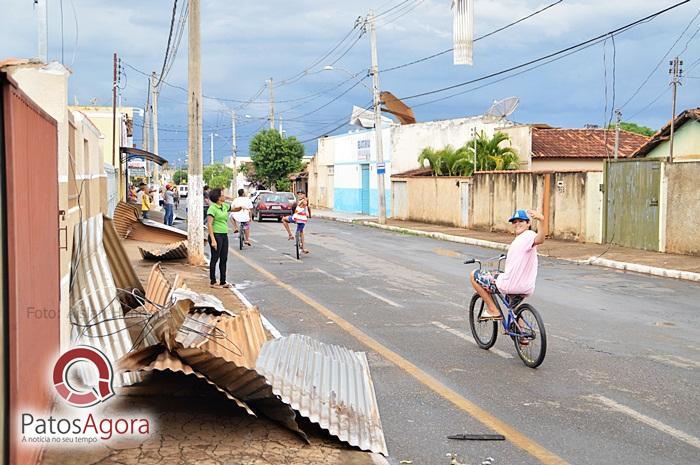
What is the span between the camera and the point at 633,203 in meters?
24.2

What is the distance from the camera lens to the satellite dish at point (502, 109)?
4488cm

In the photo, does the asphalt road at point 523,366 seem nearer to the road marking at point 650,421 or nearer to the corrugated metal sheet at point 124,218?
the road marking at point 650,421

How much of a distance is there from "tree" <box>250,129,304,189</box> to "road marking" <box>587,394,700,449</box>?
63.9 meters

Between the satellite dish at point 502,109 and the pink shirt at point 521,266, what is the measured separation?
122 feet

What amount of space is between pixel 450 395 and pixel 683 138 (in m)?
22.4

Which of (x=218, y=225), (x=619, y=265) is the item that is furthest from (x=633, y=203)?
(x=218, y=225)

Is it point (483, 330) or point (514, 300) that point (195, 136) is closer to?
point (483, 330)

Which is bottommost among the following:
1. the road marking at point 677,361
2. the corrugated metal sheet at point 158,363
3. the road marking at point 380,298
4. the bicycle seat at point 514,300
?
the road marking at point 677,361

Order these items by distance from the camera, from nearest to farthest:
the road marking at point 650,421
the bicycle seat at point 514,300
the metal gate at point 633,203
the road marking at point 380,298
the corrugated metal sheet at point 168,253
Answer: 1. the road marking at point 650,421
2. the bicycle seat at point 514,300
3. the road marking at point 380,298
4. the corrugated metal sheet at point 168,253
5. the metal gate at point 633,203

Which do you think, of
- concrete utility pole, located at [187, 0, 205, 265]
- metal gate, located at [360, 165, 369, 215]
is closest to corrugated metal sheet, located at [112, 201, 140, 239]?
concrete utility pole, located at [187, 0, 205, 265]

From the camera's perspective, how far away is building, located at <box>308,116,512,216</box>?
1889 inches

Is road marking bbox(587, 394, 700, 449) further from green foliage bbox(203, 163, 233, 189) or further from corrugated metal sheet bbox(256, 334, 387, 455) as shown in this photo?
green foliage bbox(203, 163, 233, 189)

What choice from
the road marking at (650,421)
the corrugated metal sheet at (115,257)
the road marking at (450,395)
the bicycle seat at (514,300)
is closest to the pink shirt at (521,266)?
the bicycle seat at (514,300)

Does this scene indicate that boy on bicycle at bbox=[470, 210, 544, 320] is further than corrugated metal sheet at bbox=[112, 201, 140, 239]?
No
